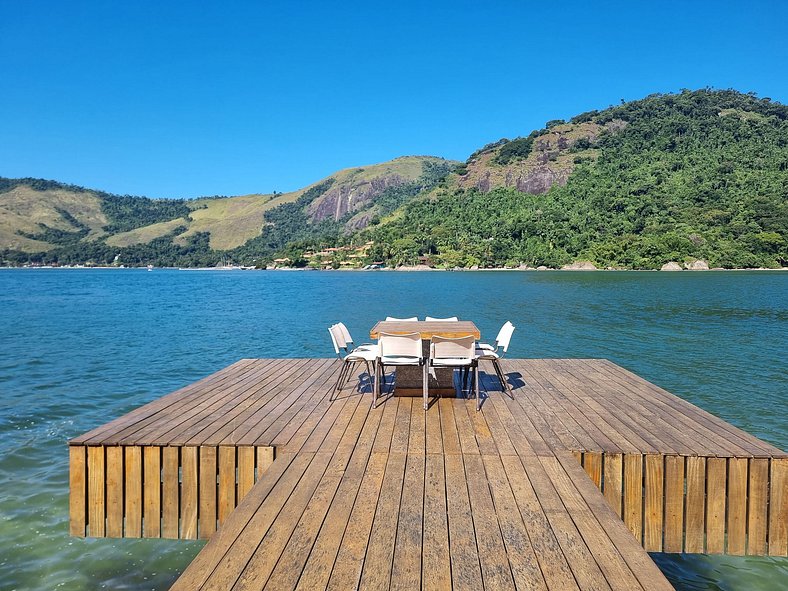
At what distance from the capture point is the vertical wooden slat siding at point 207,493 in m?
4.57

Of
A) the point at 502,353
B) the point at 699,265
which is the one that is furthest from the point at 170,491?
the point at 699,265

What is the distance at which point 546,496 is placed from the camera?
3805 mm

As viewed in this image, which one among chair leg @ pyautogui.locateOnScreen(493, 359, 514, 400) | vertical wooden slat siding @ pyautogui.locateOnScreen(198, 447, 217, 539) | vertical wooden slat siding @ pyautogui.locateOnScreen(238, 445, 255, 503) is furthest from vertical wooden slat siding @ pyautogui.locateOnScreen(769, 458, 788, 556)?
vertical wooden slat siding @ pyautogui.locateOnScreen(198, 447, 217, 539)

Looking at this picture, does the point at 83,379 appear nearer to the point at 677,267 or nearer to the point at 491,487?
the point at 491,487

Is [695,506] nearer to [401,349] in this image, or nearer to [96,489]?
[401,349]

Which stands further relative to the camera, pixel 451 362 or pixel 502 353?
pixel 502 353

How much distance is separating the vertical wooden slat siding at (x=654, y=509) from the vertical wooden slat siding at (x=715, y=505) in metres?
0.40

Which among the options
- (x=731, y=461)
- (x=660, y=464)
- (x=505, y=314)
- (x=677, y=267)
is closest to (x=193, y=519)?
(x=660, y=464)

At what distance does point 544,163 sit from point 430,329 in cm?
14847

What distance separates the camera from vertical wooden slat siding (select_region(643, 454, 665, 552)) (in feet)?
14.6

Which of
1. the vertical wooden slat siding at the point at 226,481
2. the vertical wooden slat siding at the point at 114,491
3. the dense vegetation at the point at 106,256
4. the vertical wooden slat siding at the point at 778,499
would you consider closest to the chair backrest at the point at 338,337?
the vertical wooden slat siding at the point at 226,481

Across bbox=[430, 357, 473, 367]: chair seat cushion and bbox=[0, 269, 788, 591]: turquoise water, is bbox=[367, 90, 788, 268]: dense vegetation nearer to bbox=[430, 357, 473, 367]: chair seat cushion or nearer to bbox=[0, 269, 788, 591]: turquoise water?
bbox=[0, 269, 788, 591]: turquoise water

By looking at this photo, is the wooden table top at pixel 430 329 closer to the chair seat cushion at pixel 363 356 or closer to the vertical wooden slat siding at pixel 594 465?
the chair seat cushion at pixel 363 356

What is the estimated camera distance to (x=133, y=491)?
4.64 m
